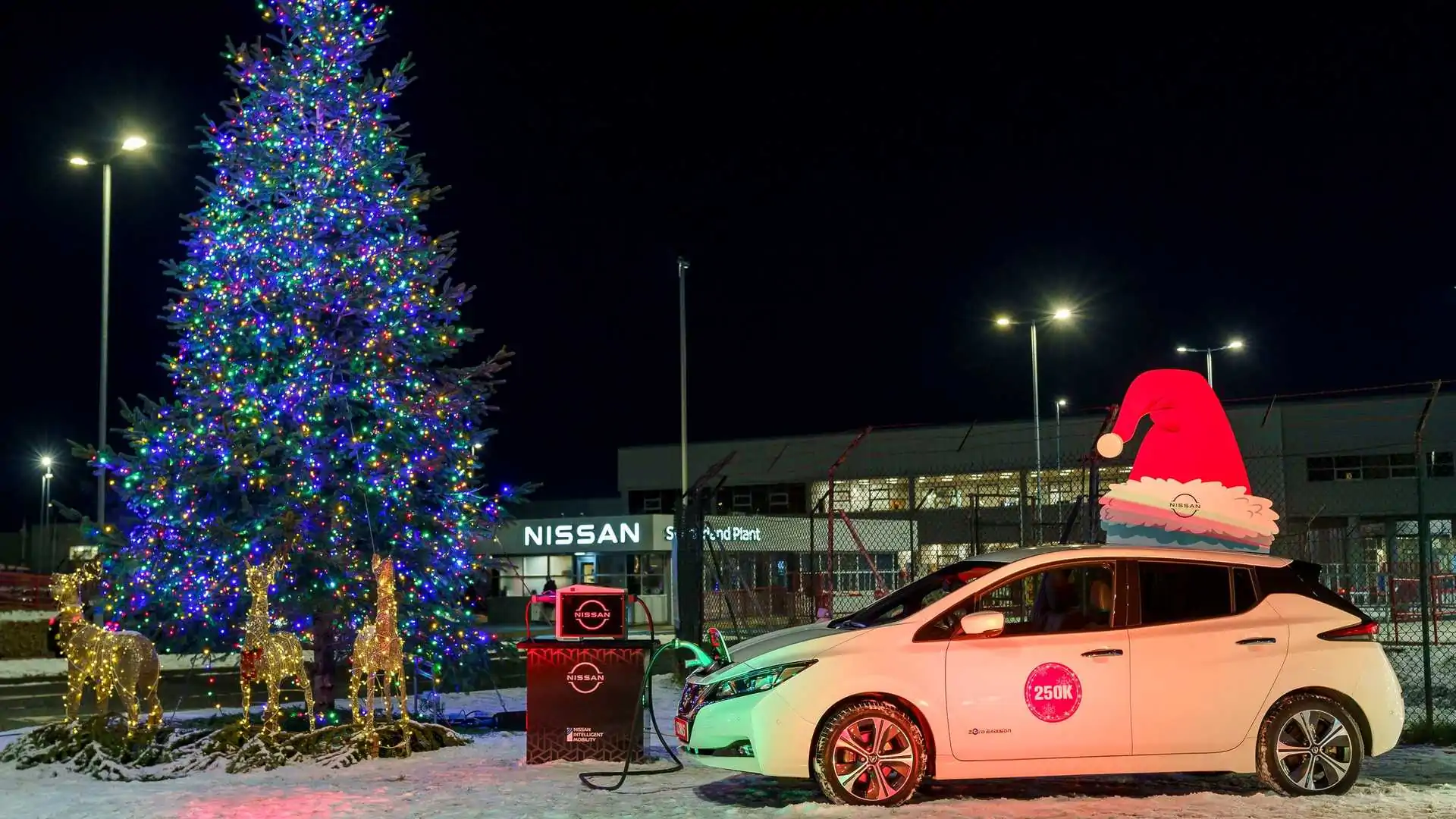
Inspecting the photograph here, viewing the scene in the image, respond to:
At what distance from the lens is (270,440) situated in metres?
12.7

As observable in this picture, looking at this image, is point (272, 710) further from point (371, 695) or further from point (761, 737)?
point (761, 737)

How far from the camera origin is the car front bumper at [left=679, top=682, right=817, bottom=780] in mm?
8969

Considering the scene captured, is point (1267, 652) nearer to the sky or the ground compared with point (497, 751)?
nearer to the sky

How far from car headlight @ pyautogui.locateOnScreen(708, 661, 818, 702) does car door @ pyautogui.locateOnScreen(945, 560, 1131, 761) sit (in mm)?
979

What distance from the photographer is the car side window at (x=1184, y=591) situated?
966 centimetres

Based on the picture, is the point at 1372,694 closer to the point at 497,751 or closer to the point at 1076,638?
the point at 1076,638

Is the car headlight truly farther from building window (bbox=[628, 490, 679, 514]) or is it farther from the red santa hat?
building window (bbox=[628, 490, 679, 514])

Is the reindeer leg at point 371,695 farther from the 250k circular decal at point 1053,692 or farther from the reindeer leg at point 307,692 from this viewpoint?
the 250k circular decal at point 1053,692

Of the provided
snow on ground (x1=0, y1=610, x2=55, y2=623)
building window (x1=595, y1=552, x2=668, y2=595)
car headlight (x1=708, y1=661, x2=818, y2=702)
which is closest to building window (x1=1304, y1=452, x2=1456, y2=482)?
building window (x1=595, y1=552, x2=668, y2=595)

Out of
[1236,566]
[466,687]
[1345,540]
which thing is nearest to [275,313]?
[466,687]

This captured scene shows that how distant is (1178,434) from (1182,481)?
45 cm

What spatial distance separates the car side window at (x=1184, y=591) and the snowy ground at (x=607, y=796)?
46.5 inches

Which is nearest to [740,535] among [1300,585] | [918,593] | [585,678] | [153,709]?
[585,678]

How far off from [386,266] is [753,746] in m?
6.32
